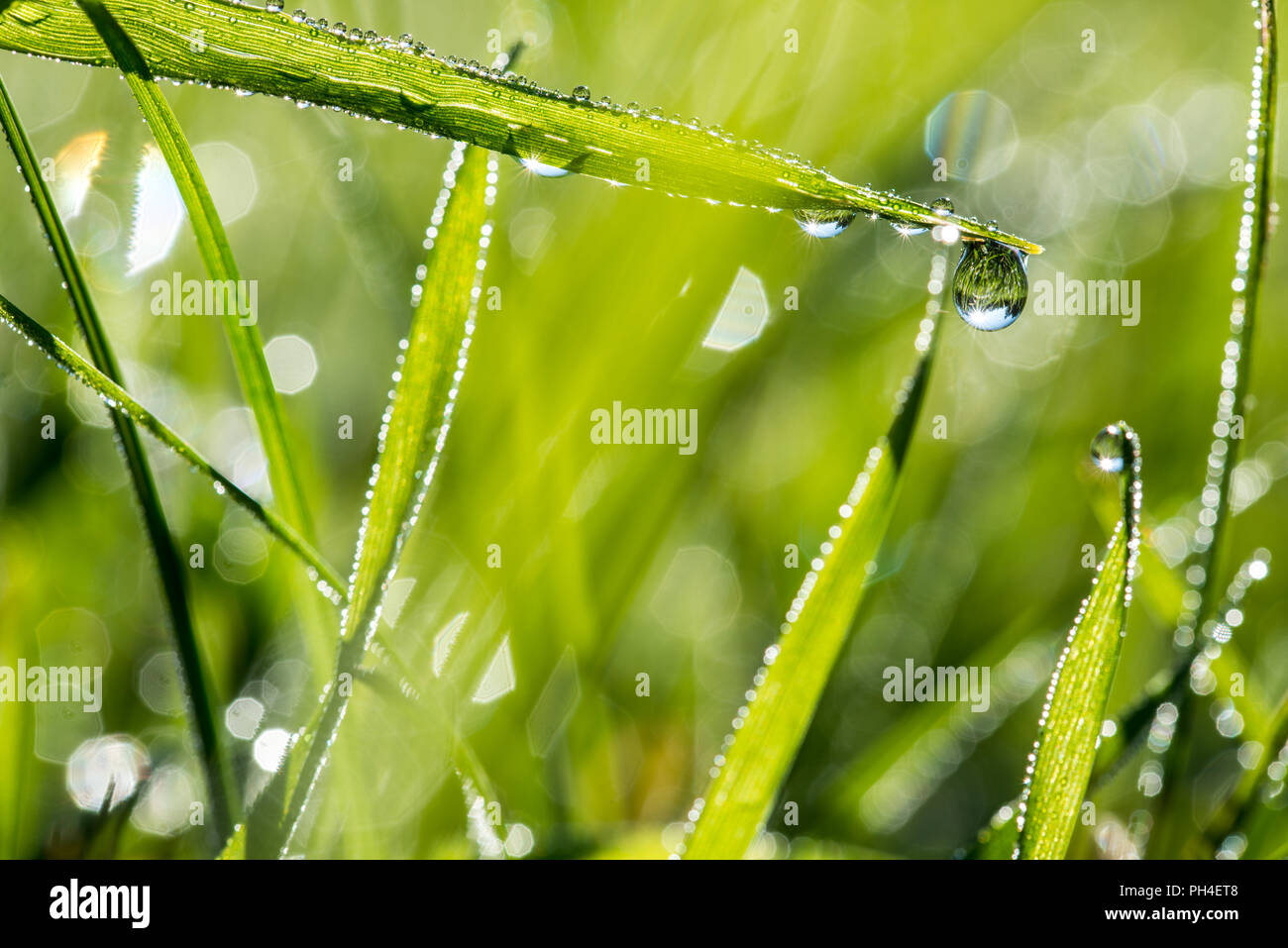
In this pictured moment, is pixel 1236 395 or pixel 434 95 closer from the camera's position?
pixel 434 95

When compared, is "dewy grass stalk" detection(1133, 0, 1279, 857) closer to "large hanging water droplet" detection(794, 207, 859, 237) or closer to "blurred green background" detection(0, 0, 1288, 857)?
"blurred green background" detection(0, 0, 1288, 857)

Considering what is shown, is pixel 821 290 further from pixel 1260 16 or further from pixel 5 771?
pixel 5 771

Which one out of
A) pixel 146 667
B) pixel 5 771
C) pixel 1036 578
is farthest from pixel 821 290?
pixel 5 771

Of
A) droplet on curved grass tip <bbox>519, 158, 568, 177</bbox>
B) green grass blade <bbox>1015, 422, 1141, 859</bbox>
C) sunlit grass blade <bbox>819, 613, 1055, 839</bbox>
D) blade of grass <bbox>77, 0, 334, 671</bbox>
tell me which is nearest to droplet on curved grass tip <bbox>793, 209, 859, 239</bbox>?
droplet on curved grass tip <bbox>519, 158, 568, 177</bbox>

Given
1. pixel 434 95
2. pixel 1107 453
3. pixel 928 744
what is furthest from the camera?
pixel 928 744

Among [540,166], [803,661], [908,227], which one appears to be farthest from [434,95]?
[803,661]

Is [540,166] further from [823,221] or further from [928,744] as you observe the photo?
[928,744]
